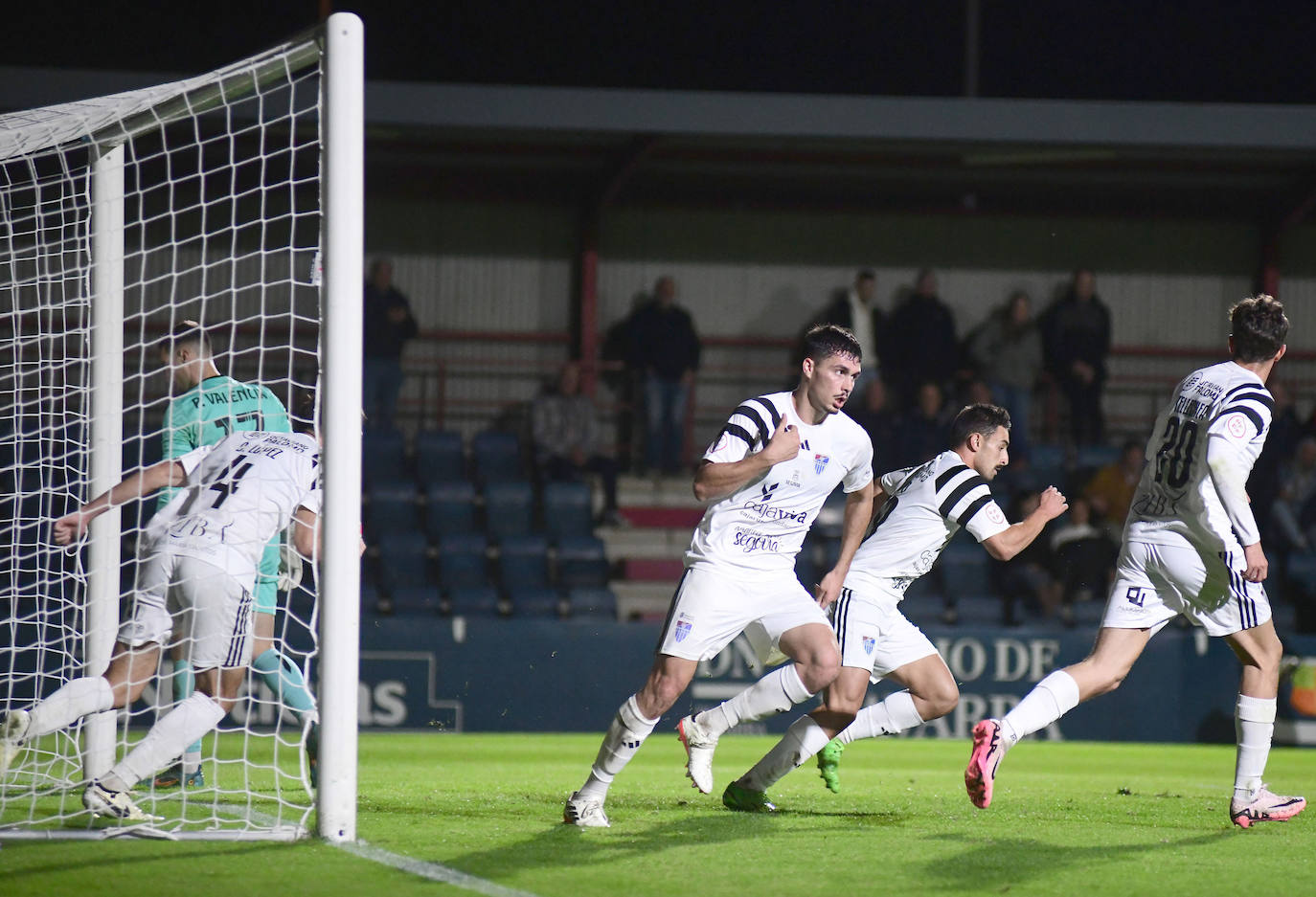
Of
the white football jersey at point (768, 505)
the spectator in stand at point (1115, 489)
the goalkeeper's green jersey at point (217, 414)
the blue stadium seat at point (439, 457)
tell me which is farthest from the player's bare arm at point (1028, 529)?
the blue stadium seat at point (439, 457)

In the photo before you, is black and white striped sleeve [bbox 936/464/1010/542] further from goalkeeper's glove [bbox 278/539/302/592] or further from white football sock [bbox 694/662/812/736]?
goalkeeper's glove [bbox 278/539/302/592]

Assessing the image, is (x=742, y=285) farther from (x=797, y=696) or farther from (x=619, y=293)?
(x=797, y=696)

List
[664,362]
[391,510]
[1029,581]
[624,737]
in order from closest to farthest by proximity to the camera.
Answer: [624,737], [1029,581], [391,510], [664,362]

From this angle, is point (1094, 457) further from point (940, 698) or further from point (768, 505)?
point (768, 505)

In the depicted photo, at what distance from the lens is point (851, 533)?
23.7 feet

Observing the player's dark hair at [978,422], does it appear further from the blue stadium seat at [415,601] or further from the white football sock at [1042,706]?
the blue stadium seat at [415,601]

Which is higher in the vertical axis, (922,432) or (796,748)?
(922,432)

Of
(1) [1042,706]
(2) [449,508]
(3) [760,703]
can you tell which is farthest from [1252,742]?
(2) [449,508]

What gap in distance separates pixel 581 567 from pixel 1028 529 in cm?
933

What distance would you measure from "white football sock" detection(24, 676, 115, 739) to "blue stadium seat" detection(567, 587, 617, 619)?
28.9 feet

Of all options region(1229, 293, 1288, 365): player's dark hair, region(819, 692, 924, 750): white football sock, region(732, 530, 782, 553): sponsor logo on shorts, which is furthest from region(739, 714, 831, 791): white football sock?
region(1229, 293, 1288, 365): player's dark hair

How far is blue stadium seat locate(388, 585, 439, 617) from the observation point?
583 inches

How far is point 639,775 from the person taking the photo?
9328 millimetres

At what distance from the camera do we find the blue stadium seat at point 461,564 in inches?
603
